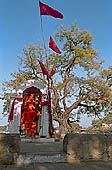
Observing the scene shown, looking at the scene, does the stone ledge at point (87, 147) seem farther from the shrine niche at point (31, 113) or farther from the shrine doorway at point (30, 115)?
the shrine doorway at point (30, 115)

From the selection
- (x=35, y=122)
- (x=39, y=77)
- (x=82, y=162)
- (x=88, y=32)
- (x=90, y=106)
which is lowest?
(x=82, y=162)

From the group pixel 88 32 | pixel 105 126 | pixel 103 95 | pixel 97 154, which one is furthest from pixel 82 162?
pixel 88 32

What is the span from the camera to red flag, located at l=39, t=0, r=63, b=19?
5881 mm

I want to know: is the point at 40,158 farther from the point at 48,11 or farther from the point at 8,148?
the point at 48,11

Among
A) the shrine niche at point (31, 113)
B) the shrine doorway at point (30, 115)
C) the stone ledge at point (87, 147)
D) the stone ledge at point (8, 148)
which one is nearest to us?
the stone ledge at point (8, 148)

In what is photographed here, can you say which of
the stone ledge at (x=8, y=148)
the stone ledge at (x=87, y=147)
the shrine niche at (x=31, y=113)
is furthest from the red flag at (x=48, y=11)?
the stone ledge at (x=8, y=148)

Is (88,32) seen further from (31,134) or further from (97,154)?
(97,154)

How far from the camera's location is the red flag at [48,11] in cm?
588

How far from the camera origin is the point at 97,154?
2559 millimetres

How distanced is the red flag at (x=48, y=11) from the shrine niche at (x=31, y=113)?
112 inches

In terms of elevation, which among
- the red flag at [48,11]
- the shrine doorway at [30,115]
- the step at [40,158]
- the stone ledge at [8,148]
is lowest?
the step at [40,158]

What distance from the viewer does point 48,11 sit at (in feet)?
19.9

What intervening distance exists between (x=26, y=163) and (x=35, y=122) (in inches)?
146

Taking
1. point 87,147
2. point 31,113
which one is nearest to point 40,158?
point 87,147
